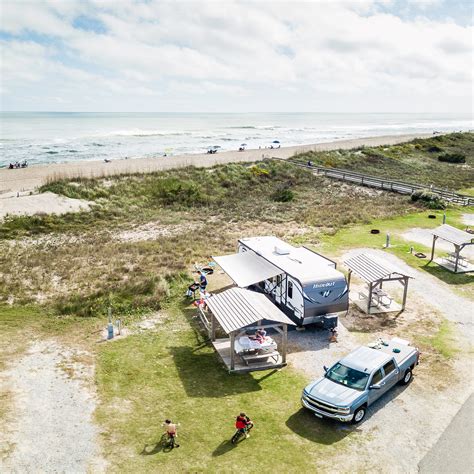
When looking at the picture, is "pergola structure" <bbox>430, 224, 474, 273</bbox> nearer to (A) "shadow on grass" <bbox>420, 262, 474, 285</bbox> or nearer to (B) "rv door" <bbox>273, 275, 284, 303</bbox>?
(A) "shadow on grass" <bbox>420, 262, 474, 285</bbox>

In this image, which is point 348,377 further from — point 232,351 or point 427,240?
point 427,240

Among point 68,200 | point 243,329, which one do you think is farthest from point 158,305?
point 68,200

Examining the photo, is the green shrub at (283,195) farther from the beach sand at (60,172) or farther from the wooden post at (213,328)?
the wooden post at (213,328)

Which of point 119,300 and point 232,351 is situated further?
point 119,300

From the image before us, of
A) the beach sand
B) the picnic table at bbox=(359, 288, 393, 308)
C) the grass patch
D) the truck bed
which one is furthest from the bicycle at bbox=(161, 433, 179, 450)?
the beach sand

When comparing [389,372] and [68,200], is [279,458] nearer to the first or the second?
[389,372]

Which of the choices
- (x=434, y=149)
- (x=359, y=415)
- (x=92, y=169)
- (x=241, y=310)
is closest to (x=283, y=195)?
(x=92, y=169)
